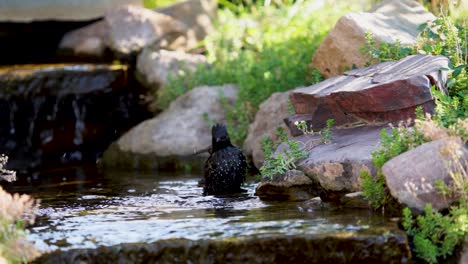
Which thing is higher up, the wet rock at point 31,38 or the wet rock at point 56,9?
the wet rock at point 56,9

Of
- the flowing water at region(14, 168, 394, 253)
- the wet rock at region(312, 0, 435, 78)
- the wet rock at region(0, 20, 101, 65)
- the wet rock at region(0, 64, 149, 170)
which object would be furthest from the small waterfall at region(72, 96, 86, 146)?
the wet rock at region(312, 0, 435, 78)

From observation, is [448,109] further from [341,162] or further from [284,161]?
[284,161]

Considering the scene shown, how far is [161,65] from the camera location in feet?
36.6

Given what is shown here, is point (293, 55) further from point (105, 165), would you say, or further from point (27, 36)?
point (27, 36)

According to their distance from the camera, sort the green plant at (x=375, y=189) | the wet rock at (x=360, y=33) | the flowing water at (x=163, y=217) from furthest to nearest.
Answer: the wet rock at (x=360, y=33)
the green plant at (x=375, y=189)
the flowing water at (x=163, y=217)

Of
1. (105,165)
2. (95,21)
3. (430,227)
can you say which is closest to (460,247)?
(430,227)

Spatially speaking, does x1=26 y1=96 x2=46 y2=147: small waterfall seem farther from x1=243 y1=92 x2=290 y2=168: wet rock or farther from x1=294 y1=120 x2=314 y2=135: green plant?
x1=294 y1=120 x2=314 y2=135: green plant

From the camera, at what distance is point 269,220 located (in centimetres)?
562

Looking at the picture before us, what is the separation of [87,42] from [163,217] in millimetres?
6792

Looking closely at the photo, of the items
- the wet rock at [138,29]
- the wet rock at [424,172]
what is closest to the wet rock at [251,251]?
the wet rock at [424,172]

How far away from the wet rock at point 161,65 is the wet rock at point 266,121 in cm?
191

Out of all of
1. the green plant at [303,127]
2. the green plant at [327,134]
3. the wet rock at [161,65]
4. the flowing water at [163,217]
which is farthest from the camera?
the wet rock at [161,65]

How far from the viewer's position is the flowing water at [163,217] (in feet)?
17.2

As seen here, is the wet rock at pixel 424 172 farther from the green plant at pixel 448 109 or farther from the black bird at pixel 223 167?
the black bird at pixel 223 167
